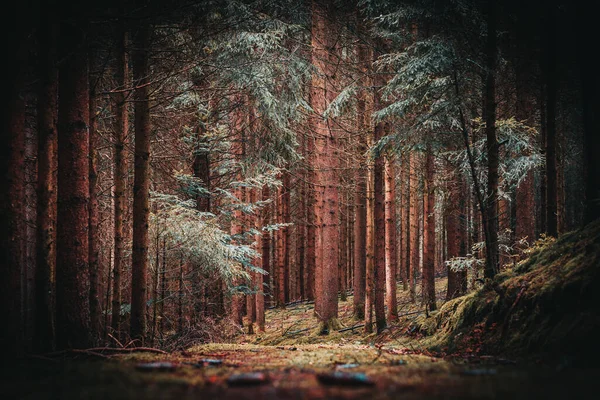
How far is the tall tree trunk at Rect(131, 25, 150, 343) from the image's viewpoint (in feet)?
20.6

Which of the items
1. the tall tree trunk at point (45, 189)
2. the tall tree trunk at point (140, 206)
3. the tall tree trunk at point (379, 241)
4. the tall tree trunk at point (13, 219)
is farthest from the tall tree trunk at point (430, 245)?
the tall tree trunk at point (13, 219)

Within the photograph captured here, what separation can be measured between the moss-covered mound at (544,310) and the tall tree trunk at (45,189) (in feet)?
17.6

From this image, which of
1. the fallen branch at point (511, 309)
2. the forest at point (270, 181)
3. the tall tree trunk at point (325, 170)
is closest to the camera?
the forest at point (270, 181)

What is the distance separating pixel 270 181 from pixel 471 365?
30.2 ft

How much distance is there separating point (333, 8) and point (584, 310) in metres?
11.8

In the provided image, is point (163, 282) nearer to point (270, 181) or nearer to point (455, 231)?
point (270, 181)

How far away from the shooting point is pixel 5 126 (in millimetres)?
3748

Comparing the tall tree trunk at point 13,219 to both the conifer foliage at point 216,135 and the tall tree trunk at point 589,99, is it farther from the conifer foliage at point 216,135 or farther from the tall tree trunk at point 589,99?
the tall tree trunk at point 589,99

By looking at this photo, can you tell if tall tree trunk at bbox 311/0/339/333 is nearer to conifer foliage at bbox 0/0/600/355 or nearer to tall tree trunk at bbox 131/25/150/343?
conifer foliage at bbox 0/0/600/355

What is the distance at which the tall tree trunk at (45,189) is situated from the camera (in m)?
4.40

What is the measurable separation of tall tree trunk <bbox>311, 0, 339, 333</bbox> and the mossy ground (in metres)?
6.87

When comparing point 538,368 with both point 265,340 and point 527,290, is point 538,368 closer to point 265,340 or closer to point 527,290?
point 527,290

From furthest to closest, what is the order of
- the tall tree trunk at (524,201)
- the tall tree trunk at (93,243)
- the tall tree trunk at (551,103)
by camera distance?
the tall tree trunk at (524,201)
the tall tree trunk at (551,103)
the tall tree trunk at (93,243)

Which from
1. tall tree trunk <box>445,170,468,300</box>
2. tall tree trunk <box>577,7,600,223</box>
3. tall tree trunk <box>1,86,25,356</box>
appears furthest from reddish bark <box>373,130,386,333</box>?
tall tree trunk <box>1,86,25,356</box>
